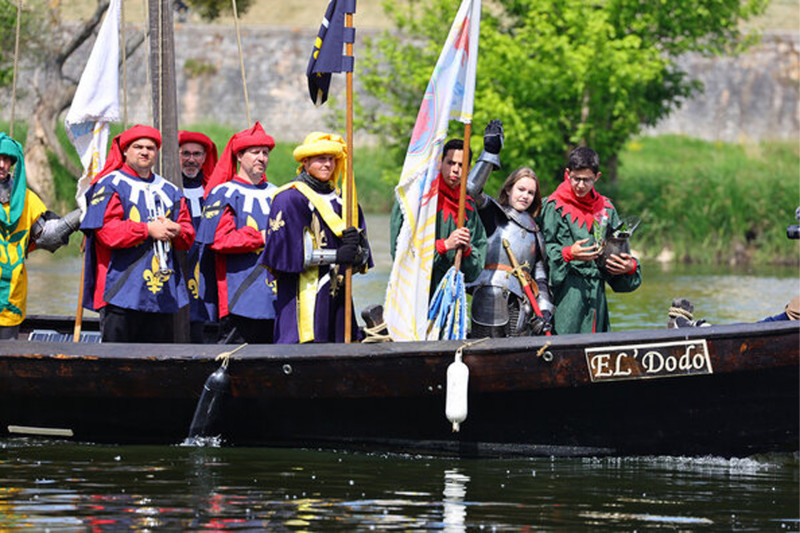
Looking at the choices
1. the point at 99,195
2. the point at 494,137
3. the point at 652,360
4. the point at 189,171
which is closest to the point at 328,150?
the point at 494,137

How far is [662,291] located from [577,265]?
1087 centimetres

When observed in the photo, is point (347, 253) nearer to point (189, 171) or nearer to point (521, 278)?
point (521, 278)

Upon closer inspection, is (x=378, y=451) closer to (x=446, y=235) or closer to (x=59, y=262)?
(x=446, y=235)

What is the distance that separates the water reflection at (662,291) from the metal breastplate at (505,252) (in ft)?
20.4

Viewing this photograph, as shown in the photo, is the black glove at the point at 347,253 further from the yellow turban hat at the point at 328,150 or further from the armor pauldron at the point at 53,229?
the armor pauldron at the point at 53,229

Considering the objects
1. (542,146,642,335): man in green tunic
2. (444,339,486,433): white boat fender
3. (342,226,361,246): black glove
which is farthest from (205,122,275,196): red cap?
(444,339,486,433): white boat fender

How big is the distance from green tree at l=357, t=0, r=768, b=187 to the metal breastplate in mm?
16853

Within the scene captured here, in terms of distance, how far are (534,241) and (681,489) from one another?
182 cm

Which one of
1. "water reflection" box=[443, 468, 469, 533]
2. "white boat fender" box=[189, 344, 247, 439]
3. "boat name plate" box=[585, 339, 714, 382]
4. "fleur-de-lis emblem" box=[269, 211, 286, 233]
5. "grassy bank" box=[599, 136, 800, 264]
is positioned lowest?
"water reflection" box=[443, 468, 469, 533]

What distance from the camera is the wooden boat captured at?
888cm

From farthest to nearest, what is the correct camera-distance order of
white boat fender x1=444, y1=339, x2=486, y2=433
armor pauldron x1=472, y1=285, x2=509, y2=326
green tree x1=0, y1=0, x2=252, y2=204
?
green tree x1=0, y1=0, x2=252, y2=204
armor pauldron x1=472, y1=285, x2=509, y2=326
white boat fender x1=444, y1=339, x2=486, y2=433

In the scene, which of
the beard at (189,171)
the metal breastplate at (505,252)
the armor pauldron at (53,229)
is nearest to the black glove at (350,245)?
the metal breastplate at (505,252)

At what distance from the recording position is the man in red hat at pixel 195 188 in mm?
10789

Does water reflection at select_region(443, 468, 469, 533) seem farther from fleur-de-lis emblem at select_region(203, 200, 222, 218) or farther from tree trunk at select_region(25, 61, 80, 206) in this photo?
tree trunk at select_region(25, 61, 80, 206)
